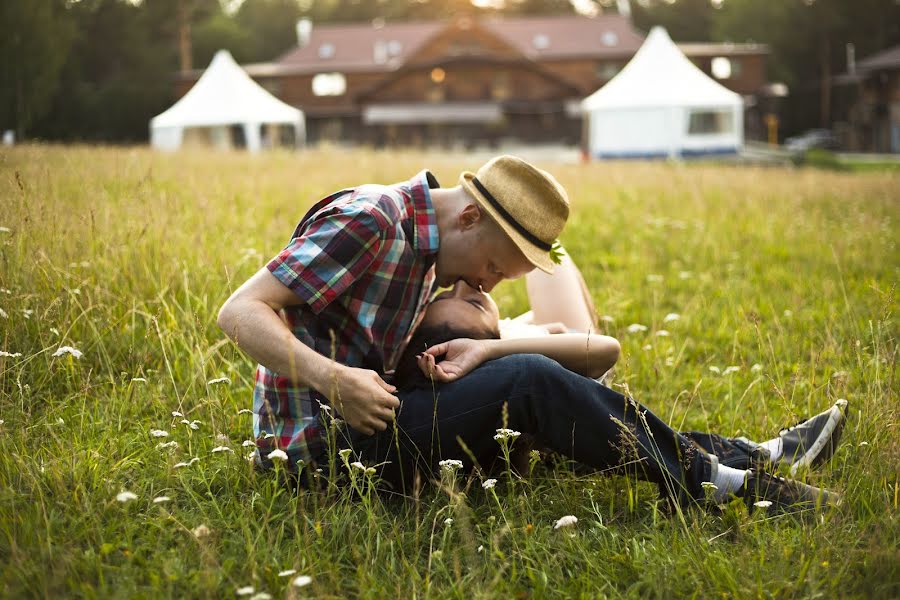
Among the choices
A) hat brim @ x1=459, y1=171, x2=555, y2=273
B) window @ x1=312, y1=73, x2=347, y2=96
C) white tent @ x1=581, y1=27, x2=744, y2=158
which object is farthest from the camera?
window @ x1=312, y1=73, x2=347, y2=96

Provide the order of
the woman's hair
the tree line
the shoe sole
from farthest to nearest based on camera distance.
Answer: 1. the tree line
2. the shoe sole
3. the woman's hair

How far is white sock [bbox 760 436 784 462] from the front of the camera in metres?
3.02

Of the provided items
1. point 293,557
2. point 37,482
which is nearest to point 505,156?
point 293,557

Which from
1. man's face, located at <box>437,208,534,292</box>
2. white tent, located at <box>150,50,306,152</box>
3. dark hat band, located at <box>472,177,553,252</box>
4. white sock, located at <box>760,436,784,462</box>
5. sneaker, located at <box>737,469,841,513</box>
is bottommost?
sneaker, located at <box>737,469,841,513</box>

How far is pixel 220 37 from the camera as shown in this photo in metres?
49.6

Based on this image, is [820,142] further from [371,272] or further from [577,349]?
Answer: [371,272]

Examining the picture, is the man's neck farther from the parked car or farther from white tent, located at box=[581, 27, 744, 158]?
the parked car

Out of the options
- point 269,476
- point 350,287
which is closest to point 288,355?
point 350,287

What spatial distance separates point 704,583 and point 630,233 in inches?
240

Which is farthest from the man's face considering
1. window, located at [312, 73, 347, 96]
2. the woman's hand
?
window, located at [312, 73, 347, 96]

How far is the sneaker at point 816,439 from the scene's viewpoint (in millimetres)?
3002

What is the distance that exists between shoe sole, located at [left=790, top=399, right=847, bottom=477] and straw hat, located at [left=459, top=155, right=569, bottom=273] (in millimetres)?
1216

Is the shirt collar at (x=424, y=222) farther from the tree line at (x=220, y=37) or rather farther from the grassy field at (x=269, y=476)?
the tree line at (x=220, y=37)

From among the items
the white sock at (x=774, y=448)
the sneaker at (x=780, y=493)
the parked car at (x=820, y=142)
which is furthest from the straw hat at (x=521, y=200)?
the parked car at (x=820, y=142)
